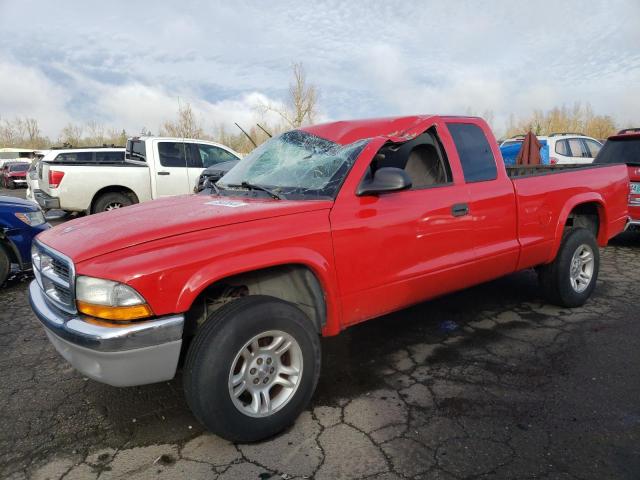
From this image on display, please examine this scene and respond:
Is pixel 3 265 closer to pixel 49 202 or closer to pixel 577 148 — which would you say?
pixel 49 202

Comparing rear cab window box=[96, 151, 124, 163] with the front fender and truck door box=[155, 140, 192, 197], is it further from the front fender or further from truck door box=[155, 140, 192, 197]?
the front fender

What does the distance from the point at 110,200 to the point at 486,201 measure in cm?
838

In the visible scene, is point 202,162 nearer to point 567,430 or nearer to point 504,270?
point 504,270

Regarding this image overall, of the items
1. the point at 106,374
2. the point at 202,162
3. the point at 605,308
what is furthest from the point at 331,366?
the point at 202,162

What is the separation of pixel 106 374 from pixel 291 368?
971 mm

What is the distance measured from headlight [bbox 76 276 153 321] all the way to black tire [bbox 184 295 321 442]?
1.10 ft

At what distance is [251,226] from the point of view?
2.49m

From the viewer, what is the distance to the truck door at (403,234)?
282 centimetres

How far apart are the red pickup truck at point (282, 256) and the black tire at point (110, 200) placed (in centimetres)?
680

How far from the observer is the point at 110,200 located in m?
9.62

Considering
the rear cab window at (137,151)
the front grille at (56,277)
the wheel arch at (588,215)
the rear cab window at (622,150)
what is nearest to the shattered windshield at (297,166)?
the front grille at (56,277)

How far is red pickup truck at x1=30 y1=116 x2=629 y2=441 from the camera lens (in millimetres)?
2217

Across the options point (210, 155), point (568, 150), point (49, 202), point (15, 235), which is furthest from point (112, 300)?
point (568, 150)

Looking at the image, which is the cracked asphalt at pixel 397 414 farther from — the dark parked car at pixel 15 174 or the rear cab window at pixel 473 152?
the dark parked car at pixel 15 174
